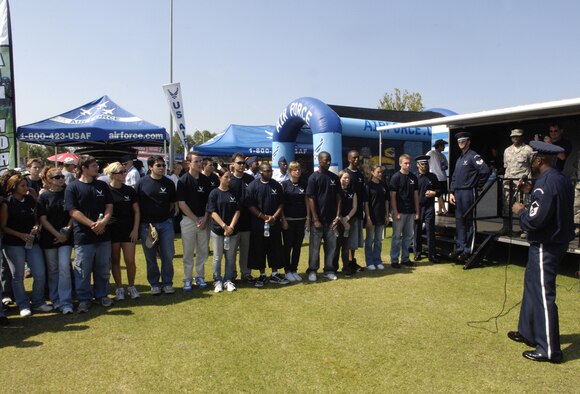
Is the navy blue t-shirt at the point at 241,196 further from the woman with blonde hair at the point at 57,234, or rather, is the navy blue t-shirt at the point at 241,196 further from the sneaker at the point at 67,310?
the sneaker at the point at 67,310

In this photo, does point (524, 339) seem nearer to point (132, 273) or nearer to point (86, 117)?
point (132, 273)

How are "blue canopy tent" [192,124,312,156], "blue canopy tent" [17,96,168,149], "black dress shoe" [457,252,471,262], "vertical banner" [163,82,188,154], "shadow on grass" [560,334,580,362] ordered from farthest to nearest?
"blue canopy tent" [192,124,312,156], "vertical banner" [163,82,188,154], "blue canopy tent" [17,96,168,149], "black dress shoe" [457,252,471,262], "shadow on grass" [560,334,580,362]

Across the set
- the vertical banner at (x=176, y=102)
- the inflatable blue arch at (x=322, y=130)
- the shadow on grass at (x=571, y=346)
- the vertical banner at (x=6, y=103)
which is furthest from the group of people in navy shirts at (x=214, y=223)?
the vertical banner at (x=176, y=102)

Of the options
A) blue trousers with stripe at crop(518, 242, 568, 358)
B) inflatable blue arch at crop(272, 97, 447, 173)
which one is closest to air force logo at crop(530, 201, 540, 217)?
blue trousers with stripe at crop(518, 242, 568, 358)

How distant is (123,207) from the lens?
5105 millimetres

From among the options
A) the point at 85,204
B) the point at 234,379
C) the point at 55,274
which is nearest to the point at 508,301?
the point at 234,379

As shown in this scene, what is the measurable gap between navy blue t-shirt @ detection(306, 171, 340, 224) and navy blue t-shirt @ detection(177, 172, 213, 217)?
1.49 meters

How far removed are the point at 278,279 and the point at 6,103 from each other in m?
5.22

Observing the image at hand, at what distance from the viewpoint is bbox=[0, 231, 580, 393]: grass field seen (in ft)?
10.5

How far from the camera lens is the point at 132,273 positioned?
5.30 meters

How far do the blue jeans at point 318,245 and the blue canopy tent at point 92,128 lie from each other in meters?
6.83

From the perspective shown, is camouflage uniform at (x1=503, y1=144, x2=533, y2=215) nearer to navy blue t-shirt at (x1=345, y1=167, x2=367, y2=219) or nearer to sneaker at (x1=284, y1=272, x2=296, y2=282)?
navy blue t-shirt at (x1=345, y1=167, x2=367, y2=219)

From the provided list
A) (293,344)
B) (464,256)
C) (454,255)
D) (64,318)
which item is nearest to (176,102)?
(64,318)

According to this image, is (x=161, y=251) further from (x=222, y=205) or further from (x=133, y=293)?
(x=222, y=205)
